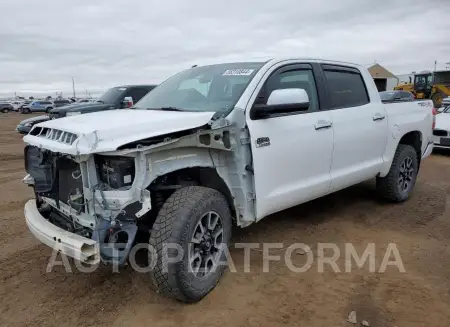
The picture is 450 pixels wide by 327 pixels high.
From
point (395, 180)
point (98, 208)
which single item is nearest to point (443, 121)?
point (395, 180)

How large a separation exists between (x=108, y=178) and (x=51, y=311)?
1.14 meters

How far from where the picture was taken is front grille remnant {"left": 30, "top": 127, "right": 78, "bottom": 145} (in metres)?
2.83

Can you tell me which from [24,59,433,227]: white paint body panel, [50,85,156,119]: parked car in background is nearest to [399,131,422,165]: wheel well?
[24,59,433,227]: white paint body panel

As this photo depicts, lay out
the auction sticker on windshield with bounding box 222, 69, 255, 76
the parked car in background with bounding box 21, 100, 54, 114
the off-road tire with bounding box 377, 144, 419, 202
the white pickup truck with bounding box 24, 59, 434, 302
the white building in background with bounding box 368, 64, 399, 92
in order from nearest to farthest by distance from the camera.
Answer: the white pickup truck with bounding box 24, 59, 434, 302 → the auction sticker on windshield with bounding box 222, 69, 255, 76 → the off-road tire with bounding box 377, 144, 419, 202 → the white building in background with bounding box 368, 64, 399, 92 → the parked car in background with bounding box 21, 100, 54, 114

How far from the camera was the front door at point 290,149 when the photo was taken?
347cm

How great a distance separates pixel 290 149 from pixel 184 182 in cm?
103

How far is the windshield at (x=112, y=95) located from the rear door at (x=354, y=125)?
26.5 feet

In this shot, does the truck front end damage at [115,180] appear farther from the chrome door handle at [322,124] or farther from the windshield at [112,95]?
the windshield at [112,95]

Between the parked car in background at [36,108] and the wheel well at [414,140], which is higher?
the parked car in background at [36,108]

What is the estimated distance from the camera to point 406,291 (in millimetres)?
3264

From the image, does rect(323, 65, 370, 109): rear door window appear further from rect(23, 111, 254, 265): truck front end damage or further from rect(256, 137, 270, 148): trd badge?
rect(23, 111, 254, 265): truck front end damage

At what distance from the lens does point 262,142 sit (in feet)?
11.3

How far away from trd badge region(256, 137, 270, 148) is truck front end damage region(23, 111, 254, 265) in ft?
0.41

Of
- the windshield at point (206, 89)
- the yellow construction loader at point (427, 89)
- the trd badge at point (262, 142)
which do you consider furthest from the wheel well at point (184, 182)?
the yellow construction loader at point (427, 89)
